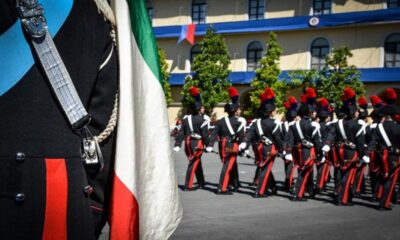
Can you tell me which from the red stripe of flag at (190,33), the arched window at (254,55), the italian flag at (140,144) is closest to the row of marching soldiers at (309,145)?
the italian flag at (140,144)

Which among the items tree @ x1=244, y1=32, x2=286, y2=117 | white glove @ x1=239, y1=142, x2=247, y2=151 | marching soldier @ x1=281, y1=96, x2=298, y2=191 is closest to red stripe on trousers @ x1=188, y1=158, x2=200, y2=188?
white glove @ x1=239, y1=142, x2=247, y2=151

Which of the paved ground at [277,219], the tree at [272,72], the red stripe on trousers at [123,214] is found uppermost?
the tree at [272,72]

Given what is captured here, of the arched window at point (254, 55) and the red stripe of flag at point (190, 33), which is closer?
the arched window at point (254, 55)

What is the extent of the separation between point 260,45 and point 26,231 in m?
31.4

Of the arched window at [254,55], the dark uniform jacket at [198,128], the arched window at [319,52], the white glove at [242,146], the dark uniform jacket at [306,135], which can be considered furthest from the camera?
the arched window at [254,55]

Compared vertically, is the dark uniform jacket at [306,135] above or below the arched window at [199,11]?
below

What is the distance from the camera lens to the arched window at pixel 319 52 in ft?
98.0

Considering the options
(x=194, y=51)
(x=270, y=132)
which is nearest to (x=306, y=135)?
(x=270, y=132)

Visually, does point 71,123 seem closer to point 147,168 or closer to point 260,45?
point 147,168

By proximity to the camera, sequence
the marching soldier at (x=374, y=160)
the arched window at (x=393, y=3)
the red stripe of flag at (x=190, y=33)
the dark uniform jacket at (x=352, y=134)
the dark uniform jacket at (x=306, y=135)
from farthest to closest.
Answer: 1. the red stripe of flag at (x=190, y=33)
2. the arched window at (x=393, y=3)
3. the dark uniform jacket at (x=306, y=135)
4. the dark uniform jacket at (x=352, y=134)
5. the marching soldier at (x=374, y=160)

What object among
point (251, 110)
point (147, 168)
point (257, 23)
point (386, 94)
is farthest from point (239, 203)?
point (257, 23)

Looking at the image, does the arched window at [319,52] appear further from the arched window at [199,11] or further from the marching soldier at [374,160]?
the marching soldier at [374,160]

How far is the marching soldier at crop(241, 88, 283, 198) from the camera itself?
1043 centimetres

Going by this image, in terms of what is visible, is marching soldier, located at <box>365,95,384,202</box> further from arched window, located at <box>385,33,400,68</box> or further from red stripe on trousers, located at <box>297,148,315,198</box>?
arched window, located at <box>385,33,400,68</box>
